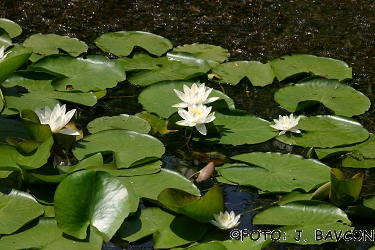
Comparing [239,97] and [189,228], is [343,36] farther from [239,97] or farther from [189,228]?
[189,228]

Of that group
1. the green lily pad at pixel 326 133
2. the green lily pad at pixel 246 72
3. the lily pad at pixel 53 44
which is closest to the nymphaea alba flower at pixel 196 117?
the green lily pad at pixel 326 133

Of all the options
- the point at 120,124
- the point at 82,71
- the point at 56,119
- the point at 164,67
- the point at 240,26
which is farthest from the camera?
the point at 240,26

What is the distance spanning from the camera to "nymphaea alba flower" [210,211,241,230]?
7.76 feet

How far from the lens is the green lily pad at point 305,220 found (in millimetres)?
2369

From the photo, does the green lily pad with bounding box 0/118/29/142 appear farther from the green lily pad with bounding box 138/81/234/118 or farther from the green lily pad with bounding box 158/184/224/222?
the green lily pad with bounding box 158/184/224/222

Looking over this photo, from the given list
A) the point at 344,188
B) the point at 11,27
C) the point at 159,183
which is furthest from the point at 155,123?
the point at 11,27

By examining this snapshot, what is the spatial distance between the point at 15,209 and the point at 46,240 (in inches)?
9.1

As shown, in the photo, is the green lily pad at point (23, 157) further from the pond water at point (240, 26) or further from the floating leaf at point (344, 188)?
the floating leaf at point (344, 188)

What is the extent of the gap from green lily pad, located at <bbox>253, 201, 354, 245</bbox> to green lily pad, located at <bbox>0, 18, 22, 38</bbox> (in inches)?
93.0

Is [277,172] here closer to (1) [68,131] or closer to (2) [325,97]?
(2) [325,97]

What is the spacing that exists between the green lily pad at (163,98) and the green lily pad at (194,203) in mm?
889

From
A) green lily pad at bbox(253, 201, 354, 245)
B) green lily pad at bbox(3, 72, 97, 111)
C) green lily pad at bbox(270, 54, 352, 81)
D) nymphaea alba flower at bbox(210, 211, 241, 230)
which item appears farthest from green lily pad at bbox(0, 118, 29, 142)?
green lily pad at bbox(270, 54, 352, 81)

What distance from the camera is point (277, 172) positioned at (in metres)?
2.76

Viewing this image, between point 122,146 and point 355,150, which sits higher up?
point 355,150
